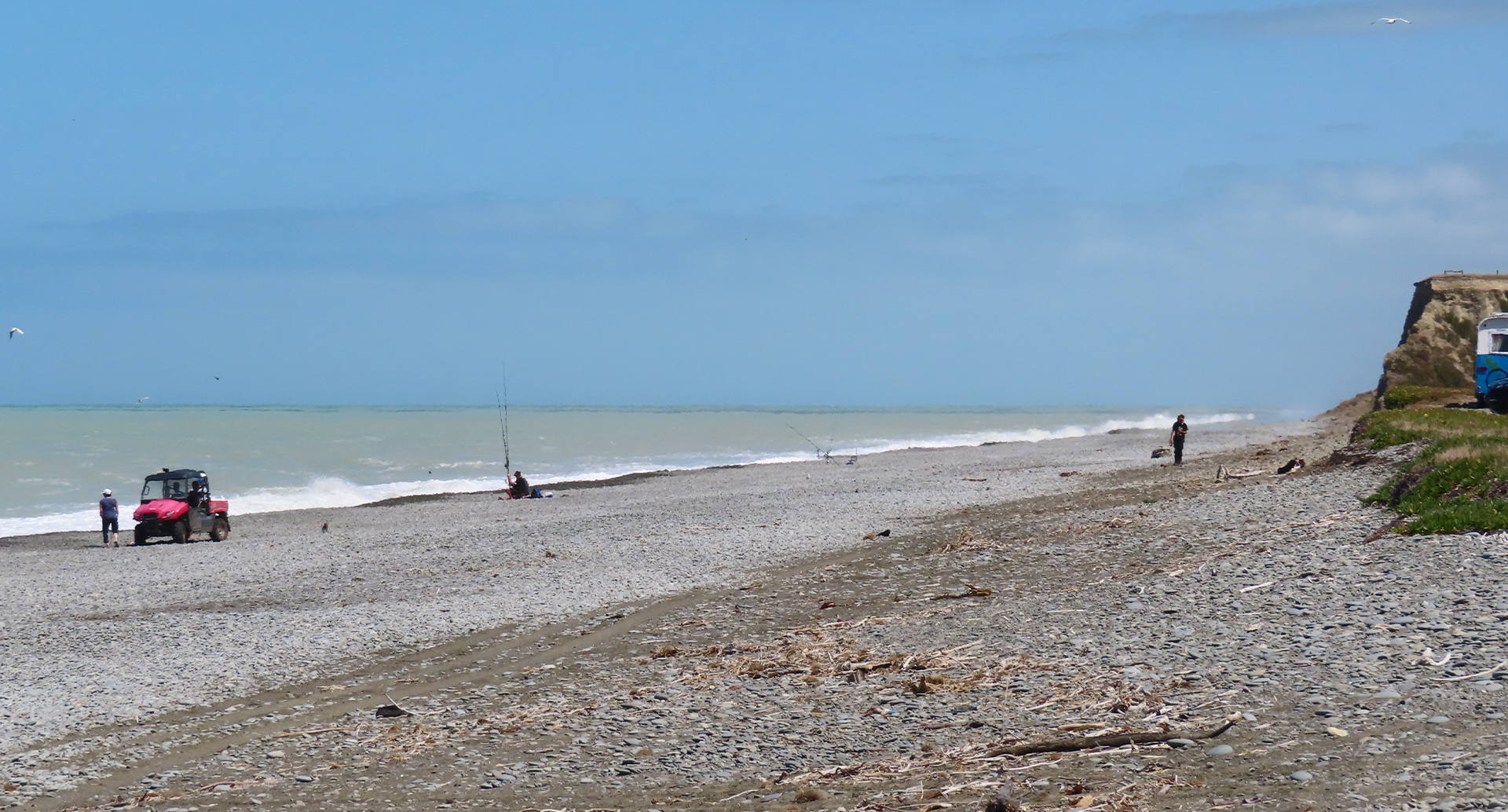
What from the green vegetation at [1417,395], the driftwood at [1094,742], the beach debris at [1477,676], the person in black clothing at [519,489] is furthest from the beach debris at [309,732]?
the green vegetation at [1417,395]

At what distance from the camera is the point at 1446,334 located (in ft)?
219

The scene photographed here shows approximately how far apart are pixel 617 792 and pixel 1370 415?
1292 inches

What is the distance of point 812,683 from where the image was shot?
35.9ft

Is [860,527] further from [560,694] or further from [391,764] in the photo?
[391,764]

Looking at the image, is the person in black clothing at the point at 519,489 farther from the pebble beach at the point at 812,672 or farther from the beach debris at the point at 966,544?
the beach debris at the point at 966,544

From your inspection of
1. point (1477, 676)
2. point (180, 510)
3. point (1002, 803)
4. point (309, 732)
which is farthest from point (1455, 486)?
point (180, 510)

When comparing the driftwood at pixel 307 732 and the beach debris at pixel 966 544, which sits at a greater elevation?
the beach debris at pixel 966 544

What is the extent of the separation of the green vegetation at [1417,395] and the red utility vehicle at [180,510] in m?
44.9

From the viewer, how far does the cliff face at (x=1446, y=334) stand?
65.1 m

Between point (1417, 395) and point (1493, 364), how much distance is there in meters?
8.20

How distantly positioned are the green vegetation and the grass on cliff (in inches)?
1099

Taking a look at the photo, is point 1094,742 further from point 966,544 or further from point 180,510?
point 180,510

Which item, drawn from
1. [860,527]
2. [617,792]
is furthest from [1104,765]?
[860,527]

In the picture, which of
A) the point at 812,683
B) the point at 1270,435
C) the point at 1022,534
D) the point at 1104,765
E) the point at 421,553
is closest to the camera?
the point at 1104,765
